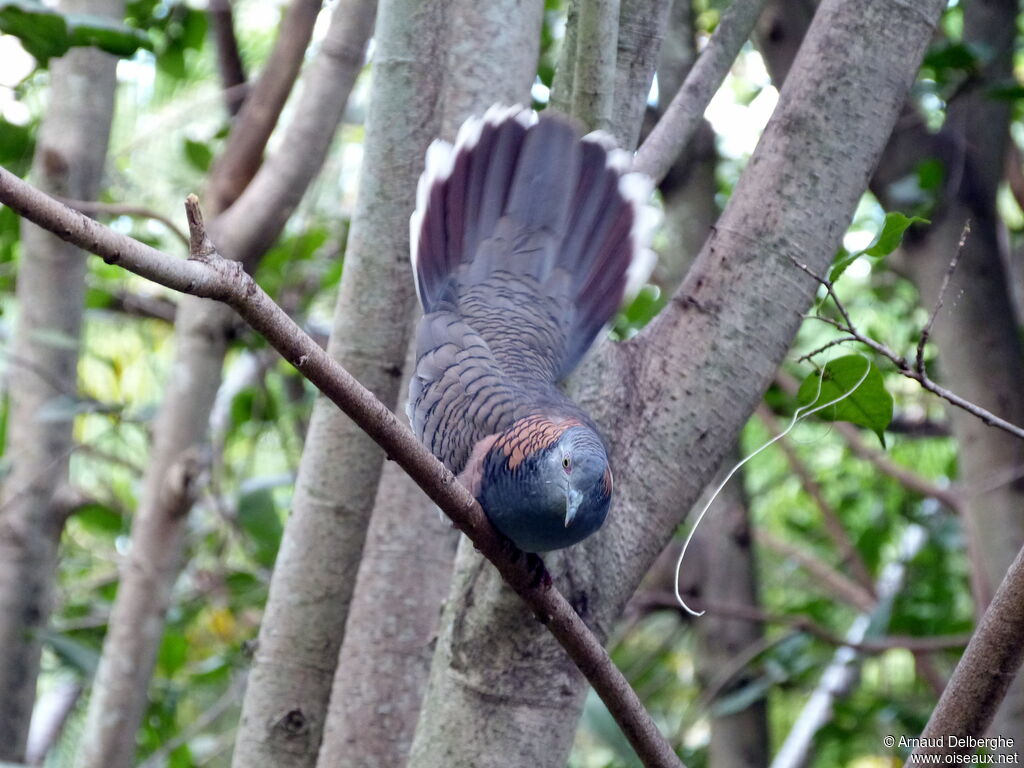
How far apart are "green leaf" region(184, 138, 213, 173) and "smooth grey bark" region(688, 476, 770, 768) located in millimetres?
1962

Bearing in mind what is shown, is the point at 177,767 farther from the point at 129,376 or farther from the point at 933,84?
the point at 933,84

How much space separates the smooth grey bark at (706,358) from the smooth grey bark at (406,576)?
30cm

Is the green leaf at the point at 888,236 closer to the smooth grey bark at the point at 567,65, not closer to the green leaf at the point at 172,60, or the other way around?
the smooth grey bark at the point at 567,65

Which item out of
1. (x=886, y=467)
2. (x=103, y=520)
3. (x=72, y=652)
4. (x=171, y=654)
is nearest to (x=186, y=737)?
(x=171, y=654)

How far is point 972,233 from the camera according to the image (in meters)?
2.67

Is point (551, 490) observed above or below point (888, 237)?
below

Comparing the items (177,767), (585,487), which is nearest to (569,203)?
(585,487)

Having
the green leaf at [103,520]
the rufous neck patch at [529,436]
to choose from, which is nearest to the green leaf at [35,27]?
the rufous neck patch at [529,436]

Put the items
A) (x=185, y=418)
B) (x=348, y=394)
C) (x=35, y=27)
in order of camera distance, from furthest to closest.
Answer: (x=185, y=418), (x=35, y=27), (x=348, y=394)

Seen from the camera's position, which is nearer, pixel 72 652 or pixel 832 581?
pixel 72 652

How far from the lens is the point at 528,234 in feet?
6.83

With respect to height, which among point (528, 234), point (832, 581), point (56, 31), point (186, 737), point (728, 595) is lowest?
point (186, 737)

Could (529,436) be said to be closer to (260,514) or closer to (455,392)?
(455,392)

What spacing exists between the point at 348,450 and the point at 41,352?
1.17 m
